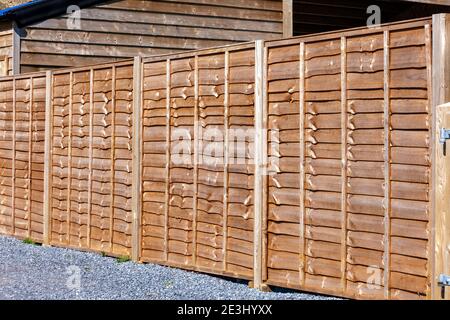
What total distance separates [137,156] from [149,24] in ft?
21.7

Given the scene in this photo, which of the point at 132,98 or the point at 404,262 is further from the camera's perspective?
the point at 132,98

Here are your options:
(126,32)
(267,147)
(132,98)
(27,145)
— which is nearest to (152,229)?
(132,98)

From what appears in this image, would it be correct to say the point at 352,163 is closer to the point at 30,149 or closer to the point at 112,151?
the point at 112,151

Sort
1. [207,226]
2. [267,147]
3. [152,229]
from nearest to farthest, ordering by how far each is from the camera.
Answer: [267,147] → [207,226] → [152,229]

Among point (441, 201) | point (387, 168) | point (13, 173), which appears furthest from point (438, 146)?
point (13, 173)

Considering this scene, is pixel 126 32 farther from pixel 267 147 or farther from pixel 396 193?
pixel 396 193

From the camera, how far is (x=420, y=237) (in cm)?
623

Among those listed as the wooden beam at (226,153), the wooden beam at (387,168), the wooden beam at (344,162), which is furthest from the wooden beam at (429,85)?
the wooden beam at (226,153)

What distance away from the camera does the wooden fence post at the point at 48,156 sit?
1072 centimetres

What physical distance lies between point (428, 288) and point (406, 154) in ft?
3.37

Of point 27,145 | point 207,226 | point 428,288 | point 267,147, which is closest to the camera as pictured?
point 428,288

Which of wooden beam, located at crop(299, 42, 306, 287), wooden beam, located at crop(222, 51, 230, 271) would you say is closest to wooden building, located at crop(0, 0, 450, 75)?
wooden beam, located at crop(222, 51, 230, 271)

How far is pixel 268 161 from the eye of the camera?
299 inches

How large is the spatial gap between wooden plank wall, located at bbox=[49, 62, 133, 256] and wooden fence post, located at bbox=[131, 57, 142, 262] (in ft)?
0.43
